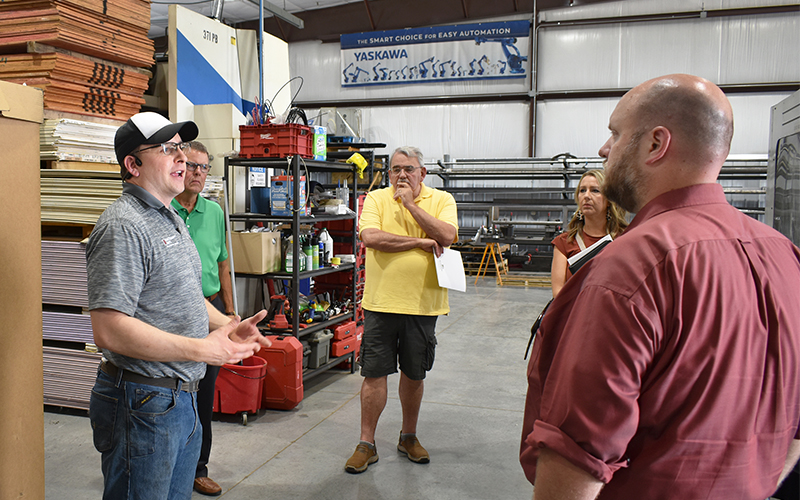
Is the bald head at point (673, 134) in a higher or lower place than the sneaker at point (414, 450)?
higher

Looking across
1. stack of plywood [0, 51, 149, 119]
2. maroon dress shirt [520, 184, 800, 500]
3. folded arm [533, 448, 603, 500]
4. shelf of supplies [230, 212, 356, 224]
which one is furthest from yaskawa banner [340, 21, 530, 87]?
folded arm [533, 448, 603, 500]

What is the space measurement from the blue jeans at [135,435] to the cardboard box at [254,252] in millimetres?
2492

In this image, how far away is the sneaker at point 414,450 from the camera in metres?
3.26

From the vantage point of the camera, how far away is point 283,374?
13.0 feet

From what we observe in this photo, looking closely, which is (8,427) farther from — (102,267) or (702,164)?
(702,164)

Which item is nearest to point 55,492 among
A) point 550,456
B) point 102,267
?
point 102,267

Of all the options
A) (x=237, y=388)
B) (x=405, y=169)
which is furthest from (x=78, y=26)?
(x=237, y=388)

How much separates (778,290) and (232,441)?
3.32 m

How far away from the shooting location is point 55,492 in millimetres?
2867

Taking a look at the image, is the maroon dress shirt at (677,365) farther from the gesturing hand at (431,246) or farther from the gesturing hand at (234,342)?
the gesturing hand at (431,246)

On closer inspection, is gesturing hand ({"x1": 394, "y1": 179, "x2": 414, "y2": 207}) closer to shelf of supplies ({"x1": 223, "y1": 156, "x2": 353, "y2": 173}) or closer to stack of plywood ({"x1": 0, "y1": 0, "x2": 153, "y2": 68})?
shelf of supplies ({"x1": 223, "y1": 156, "x2": 353, "y2": 173})

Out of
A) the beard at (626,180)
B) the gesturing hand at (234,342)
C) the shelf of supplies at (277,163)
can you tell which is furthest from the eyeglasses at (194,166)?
the beard at (626,180)

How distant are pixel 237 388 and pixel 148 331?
7.83 feet

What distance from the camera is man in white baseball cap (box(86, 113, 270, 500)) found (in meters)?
1.54
